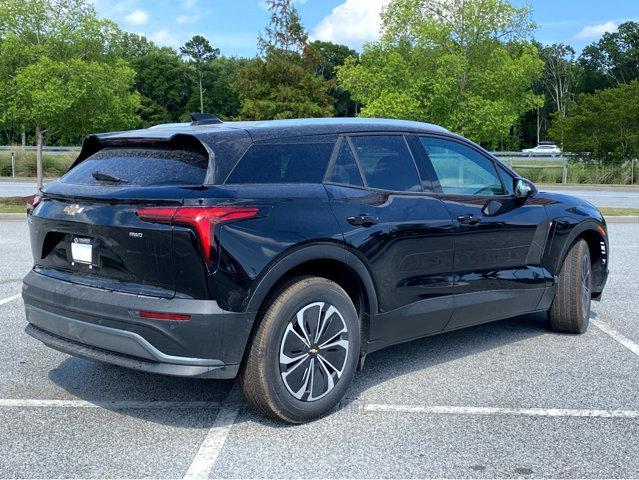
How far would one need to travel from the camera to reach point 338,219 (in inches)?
159

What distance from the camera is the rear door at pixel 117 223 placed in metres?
3.61

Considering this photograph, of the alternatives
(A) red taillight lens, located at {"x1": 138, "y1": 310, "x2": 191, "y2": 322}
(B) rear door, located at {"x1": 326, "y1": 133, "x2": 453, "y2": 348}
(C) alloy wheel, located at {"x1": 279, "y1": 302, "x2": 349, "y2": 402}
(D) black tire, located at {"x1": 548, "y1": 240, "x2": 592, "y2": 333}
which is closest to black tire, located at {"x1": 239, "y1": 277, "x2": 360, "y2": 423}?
(C) alloy wheel, located at {"x1": 279, "y1": 302, "x2": 349, "y2": 402}

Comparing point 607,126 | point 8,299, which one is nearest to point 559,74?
point 607,126

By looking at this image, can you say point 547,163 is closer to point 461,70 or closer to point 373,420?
point 461,70

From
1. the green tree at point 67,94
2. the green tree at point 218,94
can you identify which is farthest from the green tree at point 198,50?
the green tree at point 67,94

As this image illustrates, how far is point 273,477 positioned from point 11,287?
18.0ft

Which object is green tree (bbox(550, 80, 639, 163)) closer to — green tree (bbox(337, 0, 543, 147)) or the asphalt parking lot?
green tree (bbox(337, 0, 543, 147))

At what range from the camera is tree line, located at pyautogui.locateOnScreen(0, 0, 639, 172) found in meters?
18.5

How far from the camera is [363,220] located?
417cm

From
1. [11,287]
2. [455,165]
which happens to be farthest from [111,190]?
[11,287]

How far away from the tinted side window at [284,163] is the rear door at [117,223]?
0.76 ft

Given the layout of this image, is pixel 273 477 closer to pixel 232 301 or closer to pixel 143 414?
pixel 232 301

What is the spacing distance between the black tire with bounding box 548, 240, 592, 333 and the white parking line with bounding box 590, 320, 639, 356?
0.28m

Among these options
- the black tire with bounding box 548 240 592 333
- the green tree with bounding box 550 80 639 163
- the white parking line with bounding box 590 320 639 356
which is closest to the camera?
the white parking line with bounding box 590 320 639 356
